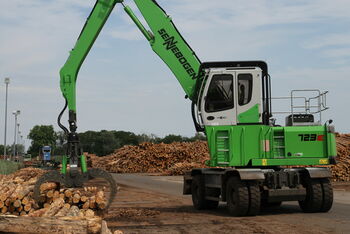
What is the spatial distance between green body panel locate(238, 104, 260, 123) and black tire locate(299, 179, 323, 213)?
2293mm

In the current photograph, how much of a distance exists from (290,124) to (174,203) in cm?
545

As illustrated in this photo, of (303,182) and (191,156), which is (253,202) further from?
(191,156)

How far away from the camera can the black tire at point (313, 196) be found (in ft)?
45.8

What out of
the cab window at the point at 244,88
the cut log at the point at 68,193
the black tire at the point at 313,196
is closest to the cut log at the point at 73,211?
the cut log at the point at 68,193

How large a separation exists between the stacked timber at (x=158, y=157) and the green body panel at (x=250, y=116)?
28.1m

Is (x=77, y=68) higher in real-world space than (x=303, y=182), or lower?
higher

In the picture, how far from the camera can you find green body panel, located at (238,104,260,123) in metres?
14.0

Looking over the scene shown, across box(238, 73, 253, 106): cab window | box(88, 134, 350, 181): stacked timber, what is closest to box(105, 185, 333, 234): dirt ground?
box(238, 73, 253, 106): cab window

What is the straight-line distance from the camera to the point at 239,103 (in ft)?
46.0

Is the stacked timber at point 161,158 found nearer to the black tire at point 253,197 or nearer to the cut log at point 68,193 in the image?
the black tire at point 253,197

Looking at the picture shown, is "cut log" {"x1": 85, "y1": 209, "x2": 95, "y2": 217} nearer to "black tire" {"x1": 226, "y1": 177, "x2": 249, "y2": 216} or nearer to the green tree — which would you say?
"black tire" {"x1": 226, "y1": 177, "x2": 249, "y2": 216}

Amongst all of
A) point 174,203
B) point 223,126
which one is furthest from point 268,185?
point 174,203

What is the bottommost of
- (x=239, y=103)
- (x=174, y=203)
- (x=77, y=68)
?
(x=174, y=203)

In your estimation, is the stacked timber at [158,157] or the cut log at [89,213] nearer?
the cut log at [89,213]
